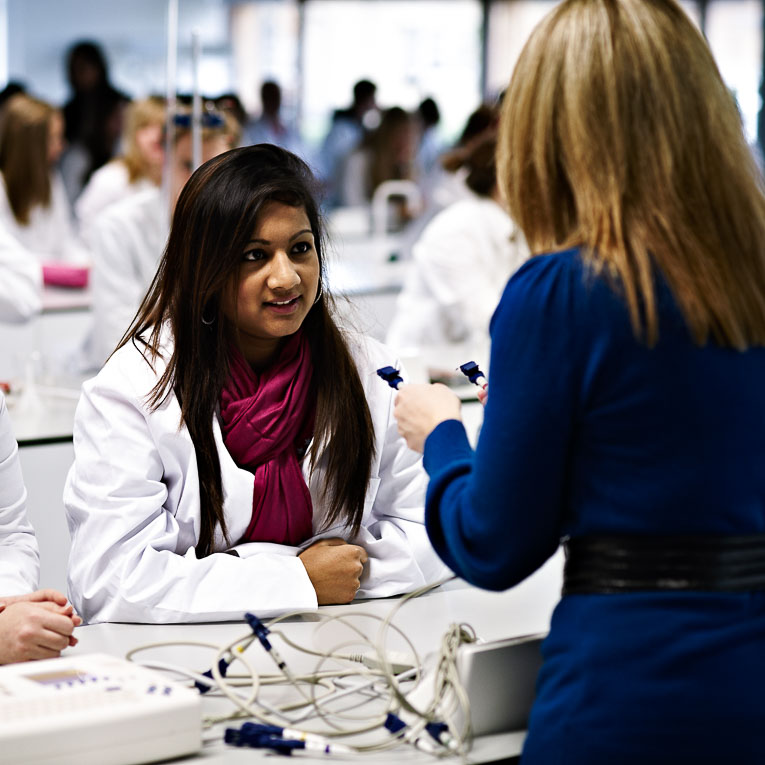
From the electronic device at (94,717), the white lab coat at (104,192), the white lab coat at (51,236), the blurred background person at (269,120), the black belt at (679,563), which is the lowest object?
the electronic device at (94,717)

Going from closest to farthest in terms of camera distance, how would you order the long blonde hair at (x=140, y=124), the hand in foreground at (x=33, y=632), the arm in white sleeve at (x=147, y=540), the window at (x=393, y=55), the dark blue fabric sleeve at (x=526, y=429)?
1. the dark blue fabric sleeve at (x=526, y=429)
2. the hand in foreground at (x=33, y=632)
3. the arm in white sleeve at (x=147, y=540)
4. the long blonde hair at (x=140, y=124)
5. the window at (x=393, y=55)

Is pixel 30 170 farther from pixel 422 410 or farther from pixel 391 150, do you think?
pixel 422 410

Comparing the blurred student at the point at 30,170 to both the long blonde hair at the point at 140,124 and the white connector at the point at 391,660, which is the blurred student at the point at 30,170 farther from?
the white connector at the point at 391,660

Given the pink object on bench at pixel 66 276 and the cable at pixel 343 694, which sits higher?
the pink object on bench at pixel 66 276

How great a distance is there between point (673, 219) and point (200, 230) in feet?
2.58

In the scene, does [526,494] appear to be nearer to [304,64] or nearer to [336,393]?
[336,393]

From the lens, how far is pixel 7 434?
161cm

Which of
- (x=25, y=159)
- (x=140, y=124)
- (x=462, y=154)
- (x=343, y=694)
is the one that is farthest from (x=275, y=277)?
(x=25, y=159)

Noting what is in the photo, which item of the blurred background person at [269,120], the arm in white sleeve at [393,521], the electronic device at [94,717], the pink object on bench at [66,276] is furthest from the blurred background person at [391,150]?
the electronic device at [94,717]

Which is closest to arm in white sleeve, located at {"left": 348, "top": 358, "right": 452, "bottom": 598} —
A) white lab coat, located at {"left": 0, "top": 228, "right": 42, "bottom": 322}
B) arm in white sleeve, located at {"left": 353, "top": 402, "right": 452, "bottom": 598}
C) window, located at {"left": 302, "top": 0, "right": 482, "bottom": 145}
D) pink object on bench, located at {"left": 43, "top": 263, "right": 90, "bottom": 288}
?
arm in white sleeve, located at {"left": 353, "top": 402, "right": 452, "bottom": 598}

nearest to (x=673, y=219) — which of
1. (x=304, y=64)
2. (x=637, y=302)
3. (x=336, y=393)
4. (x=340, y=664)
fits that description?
(x=637, y=302)

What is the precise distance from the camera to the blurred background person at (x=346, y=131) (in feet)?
31.1

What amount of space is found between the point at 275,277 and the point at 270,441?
0.71ft

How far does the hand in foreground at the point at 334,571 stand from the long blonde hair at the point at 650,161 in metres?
0.71
